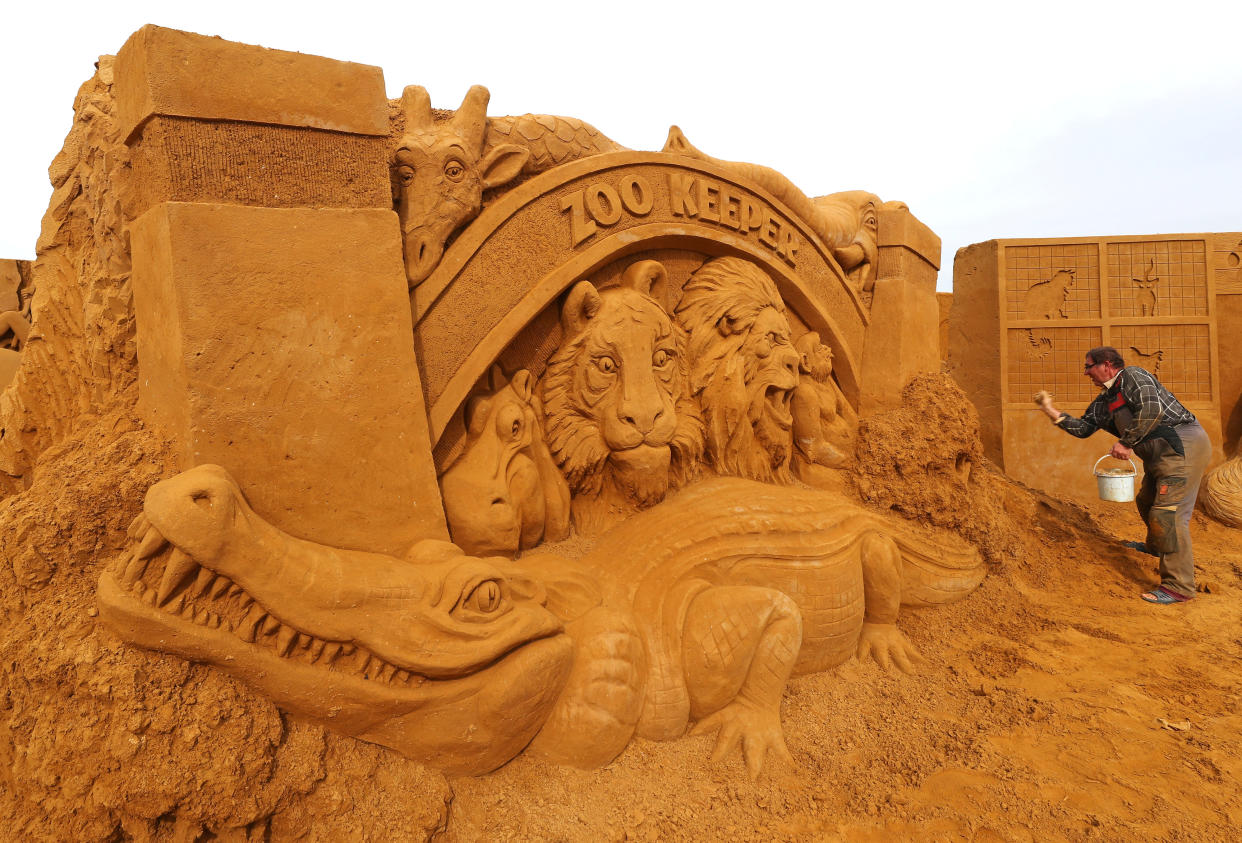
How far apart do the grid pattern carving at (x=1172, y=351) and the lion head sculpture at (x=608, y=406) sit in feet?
15.6

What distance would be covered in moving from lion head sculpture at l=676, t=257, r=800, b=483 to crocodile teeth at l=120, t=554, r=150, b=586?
6.58 feet

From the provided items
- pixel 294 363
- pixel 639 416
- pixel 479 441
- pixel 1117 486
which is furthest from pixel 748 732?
pixel 1117 486

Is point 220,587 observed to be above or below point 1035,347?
below

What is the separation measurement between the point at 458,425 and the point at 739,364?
1.21m

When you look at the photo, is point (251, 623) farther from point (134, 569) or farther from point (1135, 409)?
point (1135, 409)

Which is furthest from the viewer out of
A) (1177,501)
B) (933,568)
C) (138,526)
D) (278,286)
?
(1177,501)

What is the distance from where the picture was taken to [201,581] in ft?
5.66

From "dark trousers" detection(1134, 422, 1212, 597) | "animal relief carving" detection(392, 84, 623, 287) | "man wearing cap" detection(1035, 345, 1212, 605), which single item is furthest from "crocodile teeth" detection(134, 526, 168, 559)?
"dark trousers" detection(1134, 422, 1212, 597)

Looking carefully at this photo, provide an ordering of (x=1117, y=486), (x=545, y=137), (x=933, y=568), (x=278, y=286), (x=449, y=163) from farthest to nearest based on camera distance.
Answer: (x=1117, y=486)
(x=933, y=568)
(x=545, y=137)
(x=449, y=163)
(x=278, y=286)

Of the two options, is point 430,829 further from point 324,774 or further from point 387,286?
point 387,286

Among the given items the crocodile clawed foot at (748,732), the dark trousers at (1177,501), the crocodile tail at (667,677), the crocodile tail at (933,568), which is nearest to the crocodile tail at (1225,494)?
the dark trousers at (1177,501)

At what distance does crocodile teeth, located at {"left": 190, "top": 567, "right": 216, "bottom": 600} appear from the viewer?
1.72 metres

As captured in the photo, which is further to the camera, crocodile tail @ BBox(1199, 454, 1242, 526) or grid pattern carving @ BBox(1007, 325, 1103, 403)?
grid pattern carving @ BBox(1007, 325, 1103, 403)

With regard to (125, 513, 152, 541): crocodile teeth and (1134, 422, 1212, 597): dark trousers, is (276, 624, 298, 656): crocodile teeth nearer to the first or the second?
(125, 513, 152, 541): crocodile teeth
